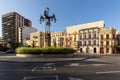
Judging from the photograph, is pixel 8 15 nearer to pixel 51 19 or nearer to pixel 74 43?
pixel 74 43

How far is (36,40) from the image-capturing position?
119 metres

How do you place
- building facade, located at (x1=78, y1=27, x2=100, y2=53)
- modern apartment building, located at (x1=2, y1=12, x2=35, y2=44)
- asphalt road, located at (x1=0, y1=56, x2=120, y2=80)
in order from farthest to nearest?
modern apartment building, located at (x1=2, y1=12, x2=35, y2=44) < building facade, located at (x1=78, y1=27, x2=100, y2=53) < asphalt road, located at (x1=0, y1=56, x2=120, y2=80)

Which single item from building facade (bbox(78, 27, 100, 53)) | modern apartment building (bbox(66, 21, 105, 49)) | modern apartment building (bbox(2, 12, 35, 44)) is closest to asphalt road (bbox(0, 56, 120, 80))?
building facade (bbox(78, 27, 100, 53))

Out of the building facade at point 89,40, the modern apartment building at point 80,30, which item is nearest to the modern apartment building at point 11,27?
the modern apartment building at point 80,30

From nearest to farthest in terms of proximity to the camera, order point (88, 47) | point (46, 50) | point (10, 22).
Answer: point (46, 50) → point (88, 47) → point (10, 22)

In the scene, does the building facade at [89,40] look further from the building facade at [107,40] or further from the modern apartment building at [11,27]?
the modern apartment building at [11,27]

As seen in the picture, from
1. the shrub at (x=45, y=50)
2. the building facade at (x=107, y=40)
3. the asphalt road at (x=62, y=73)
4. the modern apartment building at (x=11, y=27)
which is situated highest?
the modern apartment building at (x=11, y=27)

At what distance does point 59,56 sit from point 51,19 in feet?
27.5

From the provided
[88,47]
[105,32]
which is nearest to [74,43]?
[88,47]

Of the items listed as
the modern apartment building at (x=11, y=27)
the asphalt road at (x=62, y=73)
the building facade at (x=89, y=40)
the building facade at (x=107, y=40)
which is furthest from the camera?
the modern apartment building at (x=11, y=27)

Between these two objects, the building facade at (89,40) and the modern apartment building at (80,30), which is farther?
the modern apartment building at (80,30)

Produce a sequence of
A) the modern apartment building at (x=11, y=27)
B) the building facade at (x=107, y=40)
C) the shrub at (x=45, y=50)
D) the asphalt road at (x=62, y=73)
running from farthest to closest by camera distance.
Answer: the modern apartment building at (x=11, y=27), the building facade at (x=107, y=40), the shrub at (x=45, y=50), the asphalt road at (x=62, y=73)

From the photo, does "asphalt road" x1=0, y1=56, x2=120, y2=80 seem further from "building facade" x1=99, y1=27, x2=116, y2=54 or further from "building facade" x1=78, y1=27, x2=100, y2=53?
"building facade" x1=78, y1=27, x2=100, y2=53

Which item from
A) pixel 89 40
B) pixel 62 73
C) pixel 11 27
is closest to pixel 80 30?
pixel 89 40
